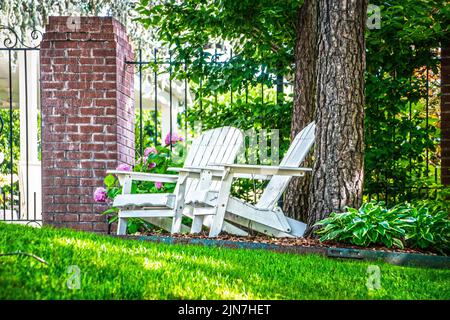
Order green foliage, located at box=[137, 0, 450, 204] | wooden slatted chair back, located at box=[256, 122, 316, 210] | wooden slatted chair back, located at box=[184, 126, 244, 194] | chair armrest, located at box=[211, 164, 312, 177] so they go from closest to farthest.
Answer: chair armrest, located at box=[211, 164, 312, 177] → wooden slatted chair back, located at box=[256, 122, 316, 210] → wooden slatted chair back, located at box=[184, 126, 244, 194] → green foliage, located at box=[137, 0, 450, 204]

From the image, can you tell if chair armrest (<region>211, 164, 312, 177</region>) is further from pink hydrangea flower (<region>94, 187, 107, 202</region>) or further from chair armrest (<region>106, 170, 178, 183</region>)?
pink hydrangea flower (<region>94, 187, 107, 202</region>)

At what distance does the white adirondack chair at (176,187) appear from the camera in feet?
21.5

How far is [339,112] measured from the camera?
6273mm

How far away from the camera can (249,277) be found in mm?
4148

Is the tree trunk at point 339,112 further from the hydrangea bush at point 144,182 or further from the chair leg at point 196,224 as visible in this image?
the hydrangea bush at point 144,182

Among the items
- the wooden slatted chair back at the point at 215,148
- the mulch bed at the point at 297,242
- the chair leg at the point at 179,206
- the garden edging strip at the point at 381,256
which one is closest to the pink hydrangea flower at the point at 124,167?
the wooden slatted chair back at the point at 215,148

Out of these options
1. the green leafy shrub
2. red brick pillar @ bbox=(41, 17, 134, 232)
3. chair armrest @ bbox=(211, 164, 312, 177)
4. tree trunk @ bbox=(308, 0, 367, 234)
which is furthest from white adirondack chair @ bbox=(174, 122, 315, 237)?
red brick pillar @ bbox=(41, 17, 134, 232)

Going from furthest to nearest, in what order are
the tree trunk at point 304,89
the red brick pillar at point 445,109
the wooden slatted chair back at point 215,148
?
the red brick pillar at point 445,109 < the tree trunk at point 304,89 < the wooden slatted chair back at point 215,148

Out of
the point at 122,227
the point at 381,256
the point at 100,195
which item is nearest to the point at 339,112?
the point at 381,256

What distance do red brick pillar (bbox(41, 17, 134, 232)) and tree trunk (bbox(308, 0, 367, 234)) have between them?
218 centimetres

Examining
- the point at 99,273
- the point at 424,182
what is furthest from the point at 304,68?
the point at 99,273

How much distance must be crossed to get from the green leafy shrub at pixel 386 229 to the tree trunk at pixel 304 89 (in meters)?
1.10

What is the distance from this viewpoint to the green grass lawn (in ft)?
11.0

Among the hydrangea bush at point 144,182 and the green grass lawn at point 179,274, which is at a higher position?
the hydrangea bush at point 144,182
